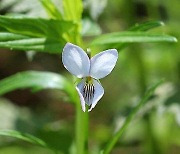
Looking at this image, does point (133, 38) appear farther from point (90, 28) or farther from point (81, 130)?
point (90, 28)

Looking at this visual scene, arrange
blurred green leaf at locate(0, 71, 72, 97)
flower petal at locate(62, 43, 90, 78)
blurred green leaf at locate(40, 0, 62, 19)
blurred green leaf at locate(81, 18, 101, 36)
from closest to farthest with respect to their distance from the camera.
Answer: flower petal at locate(62, 43, 90, 78), blurred green leaf at locate(40, 0, 62, 19), blurred green leaf at locate(0, 71, 72, 97), blurred green leaf at locate(81, 18, 101, 36)

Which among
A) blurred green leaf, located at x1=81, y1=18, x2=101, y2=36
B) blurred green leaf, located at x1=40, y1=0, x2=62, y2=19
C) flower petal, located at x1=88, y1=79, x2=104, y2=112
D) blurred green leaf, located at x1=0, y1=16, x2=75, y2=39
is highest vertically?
blurred green leaf, located at x1=81, y1=18, x2=101, y2=36

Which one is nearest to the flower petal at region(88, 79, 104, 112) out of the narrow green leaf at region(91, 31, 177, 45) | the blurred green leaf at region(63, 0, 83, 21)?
the narrow green leaf at region(91, 31, 177, 45)

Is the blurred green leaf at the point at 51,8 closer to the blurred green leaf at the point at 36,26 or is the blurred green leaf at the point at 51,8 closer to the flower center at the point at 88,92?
the blurred green leaf at the point at 36,26

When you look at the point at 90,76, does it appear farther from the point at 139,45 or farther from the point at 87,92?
the point at 139,45

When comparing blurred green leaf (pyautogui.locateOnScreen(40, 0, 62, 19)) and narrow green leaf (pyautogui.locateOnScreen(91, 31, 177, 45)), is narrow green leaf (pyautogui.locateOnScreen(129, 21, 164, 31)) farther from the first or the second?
blurred green leaf (pyautogui.locateOnScreen(40, 0, 62, 19))

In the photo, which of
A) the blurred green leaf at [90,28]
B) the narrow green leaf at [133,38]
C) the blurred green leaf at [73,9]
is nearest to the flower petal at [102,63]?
the narrow green leaf at [133,38]

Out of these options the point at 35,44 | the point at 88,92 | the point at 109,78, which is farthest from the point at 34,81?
the point at 109,78
